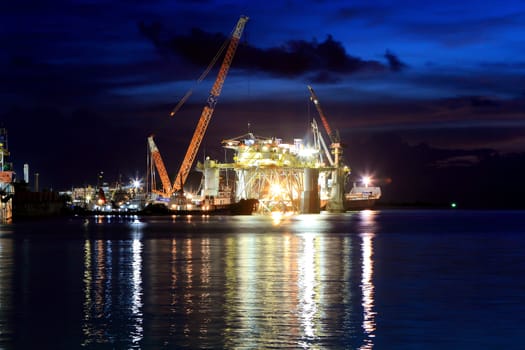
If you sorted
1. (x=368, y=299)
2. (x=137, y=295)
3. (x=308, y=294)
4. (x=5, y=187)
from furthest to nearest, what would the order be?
(x=5, y=187), (x=137, y=295), (x=308, y=294), (x=368, y=299)

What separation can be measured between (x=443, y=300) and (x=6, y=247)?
41177 mm

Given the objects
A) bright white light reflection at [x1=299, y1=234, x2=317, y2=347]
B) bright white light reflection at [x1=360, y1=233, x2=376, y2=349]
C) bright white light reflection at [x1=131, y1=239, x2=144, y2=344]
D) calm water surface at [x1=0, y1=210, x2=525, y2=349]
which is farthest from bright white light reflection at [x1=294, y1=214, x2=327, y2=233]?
bright white light reflection at [x1=299, y1=234, x2=317, y2=347]

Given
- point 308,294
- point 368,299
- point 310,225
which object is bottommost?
point 368,299

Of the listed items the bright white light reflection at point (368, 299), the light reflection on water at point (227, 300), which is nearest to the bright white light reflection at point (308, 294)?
the light reflection on water at point (227, 300)

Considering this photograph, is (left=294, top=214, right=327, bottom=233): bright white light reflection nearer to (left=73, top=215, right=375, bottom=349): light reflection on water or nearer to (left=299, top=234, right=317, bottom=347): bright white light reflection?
(left=73, top=215, right=375, bottom=349): light reflection on water

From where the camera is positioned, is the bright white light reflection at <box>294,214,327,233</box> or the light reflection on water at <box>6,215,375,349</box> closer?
the light reflection on water at <box>6,215,375,349</box>

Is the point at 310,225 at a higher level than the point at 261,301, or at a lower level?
higher

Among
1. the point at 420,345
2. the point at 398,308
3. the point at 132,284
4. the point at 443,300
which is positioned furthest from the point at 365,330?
the point at 132,284

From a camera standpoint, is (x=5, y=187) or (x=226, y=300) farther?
(x=5, y=187)

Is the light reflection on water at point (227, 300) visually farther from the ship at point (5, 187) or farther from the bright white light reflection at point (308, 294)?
the ship at point (5, 187)

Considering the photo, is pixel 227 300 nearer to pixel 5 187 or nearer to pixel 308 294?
pixel 308 294

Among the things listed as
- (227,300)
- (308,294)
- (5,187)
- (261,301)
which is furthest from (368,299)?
(5,187)

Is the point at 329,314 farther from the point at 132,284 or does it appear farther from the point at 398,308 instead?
the point at 132,284

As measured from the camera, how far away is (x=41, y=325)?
25.4 m
